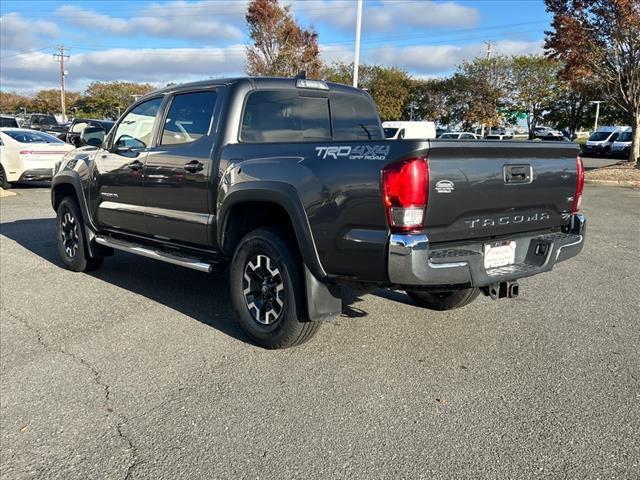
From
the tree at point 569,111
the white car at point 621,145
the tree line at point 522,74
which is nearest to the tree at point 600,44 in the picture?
the tree line at point 522,74

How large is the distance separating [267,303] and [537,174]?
2116 millimetres

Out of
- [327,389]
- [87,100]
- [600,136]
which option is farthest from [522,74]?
[87,100]

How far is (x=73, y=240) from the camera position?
6652mm

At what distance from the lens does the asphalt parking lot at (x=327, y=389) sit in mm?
2822

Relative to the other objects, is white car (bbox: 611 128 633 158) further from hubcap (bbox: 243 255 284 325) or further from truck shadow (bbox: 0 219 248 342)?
hubcap (bbox: 243 255 284 325)

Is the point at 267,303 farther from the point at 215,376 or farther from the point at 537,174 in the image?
the point at 537,174

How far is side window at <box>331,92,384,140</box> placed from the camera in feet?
17.2

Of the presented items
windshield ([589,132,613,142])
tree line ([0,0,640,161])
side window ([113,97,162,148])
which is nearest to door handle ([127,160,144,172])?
side window ([113,97,162,148])

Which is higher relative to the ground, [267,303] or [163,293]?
[267,303]

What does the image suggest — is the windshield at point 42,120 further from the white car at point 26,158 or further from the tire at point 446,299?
the tire at point 446,299

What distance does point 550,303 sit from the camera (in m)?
5.30

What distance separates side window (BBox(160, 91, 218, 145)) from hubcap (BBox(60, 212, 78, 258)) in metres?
2.18

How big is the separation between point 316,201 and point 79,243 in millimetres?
3944

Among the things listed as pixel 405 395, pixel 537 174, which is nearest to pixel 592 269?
pixel 537 174
